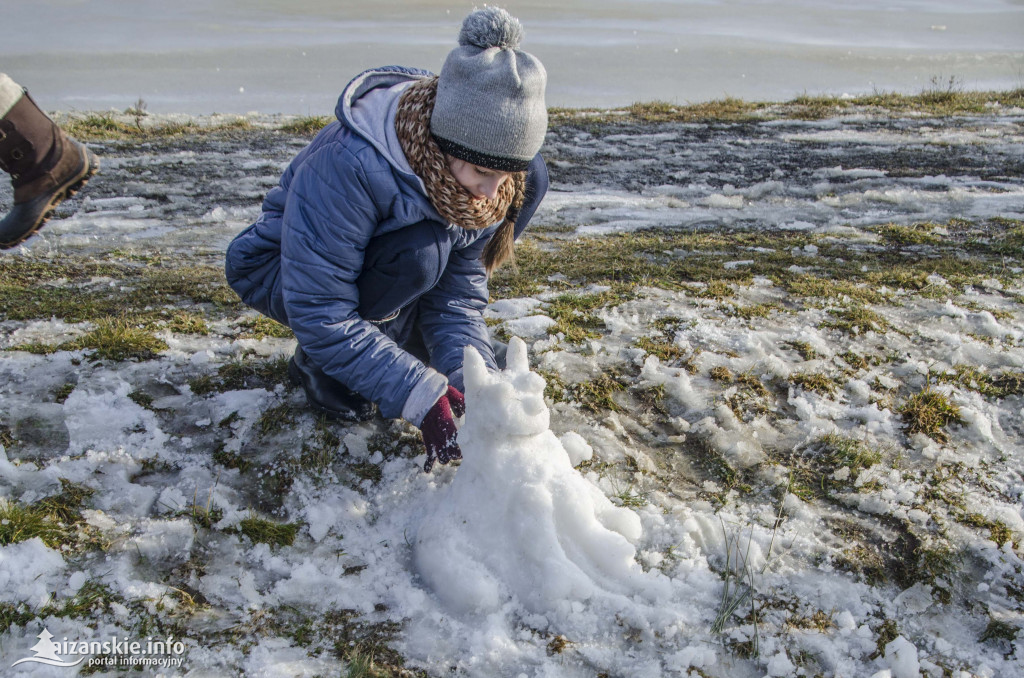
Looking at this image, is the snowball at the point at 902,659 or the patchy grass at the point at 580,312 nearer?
the snowball at the point at 902,659

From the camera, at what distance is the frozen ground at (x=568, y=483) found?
1.83 meters

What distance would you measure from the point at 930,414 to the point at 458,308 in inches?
73.3

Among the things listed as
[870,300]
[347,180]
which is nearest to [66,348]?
[347,180]

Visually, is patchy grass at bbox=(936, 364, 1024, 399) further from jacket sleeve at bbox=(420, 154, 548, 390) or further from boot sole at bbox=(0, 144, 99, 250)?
boot sole at bbox=(0, 144, 99, 250)

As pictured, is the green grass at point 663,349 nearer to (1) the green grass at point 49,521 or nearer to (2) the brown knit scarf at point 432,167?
(2) the brown knit scarf at point 432,167

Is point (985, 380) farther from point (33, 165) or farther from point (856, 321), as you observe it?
point (33, 165)

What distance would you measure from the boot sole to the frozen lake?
7.78 meters

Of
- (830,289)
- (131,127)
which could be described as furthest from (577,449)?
(131,127)

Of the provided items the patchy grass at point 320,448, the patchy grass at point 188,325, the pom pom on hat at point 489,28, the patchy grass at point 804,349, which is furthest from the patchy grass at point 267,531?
the patchy grass at point 804,349

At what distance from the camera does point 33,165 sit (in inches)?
109

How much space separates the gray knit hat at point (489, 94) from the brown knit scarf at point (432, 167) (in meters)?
0.07

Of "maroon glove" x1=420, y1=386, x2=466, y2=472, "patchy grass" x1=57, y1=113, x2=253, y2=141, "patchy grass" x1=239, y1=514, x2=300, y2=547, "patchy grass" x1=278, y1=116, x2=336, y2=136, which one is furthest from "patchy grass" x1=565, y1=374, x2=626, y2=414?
"patchy grass" x1=57, y1=113, x2=253, y2=141

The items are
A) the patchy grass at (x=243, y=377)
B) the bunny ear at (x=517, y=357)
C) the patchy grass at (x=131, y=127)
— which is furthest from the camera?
the patchy grass at (x=131, y=127)

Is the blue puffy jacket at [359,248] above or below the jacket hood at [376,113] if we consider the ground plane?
below
